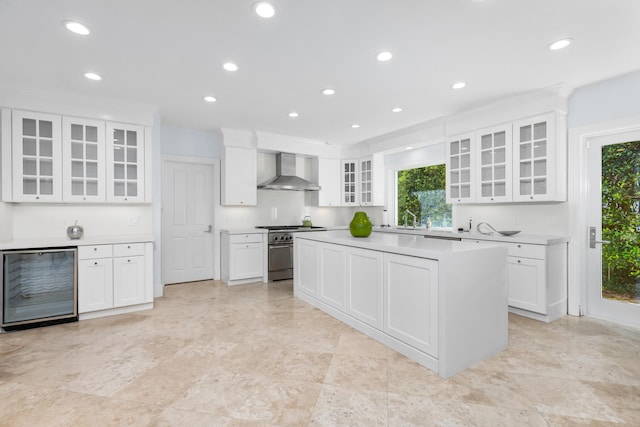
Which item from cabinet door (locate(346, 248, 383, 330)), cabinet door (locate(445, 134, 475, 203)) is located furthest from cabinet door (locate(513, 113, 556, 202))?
cabinet door (locate(346, 248, 383, 330))

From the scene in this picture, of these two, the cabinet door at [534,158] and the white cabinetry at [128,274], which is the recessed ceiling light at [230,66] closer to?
the white cabinetry at [128,274]

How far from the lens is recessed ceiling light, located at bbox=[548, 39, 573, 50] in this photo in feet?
8.28

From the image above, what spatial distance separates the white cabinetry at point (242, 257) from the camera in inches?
199

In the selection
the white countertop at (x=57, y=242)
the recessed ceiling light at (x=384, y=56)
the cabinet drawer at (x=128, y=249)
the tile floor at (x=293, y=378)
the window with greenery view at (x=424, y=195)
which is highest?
the recessed ceiling light at (x=384, y=56)

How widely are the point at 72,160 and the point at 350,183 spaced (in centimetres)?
460

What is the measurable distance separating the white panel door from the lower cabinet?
4.39 feet

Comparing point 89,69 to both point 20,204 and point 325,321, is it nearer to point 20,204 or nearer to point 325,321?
point 20,204

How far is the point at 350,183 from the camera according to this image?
6.61m

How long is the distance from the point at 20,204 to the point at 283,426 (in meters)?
4.06

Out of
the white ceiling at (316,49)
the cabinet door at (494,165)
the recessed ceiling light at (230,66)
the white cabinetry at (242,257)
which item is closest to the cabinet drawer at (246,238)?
the white cabinetry at (242,257)

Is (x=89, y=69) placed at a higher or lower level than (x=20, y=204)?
higher

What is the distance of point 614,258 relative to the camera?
3.39 metres

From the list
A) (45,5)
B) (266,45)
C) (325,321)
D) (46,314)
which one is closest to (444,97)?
(266,45)

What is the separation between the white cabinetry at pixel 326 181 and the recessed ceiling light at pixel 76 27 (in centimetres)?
427
